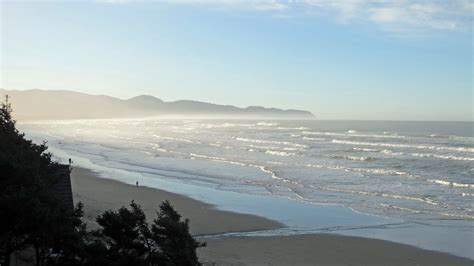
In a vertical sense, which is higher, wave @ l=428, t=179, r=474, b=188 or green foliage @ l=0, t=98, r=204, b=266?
green foliage @ l=0, t=98, r=204, b=266

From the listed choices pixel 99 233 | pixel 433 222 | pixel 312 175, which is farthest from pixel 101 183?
pixel 99 233

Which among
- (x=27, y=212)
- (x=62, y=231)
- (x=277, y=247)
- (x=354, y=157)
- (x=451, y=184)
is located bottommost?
(x=277, y=247)

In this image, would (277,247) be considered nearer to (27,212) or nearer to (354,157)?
(27,212)

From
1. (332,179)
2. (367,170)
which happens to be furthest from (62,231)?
(367,170)

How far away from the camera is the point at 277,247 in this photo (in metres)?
16.9

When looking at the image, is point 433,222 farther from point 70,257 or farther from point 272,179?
point 70,257

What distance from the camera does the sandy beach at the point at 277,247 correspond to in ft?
50.9

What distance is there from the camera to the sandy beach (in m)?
15.5

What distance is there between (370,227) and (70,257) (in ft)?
45.2

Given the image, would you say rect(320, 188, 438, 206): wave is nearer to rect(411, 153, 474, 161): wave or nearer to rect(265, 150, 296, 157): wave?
rect(411, 153, 474, 161): wave

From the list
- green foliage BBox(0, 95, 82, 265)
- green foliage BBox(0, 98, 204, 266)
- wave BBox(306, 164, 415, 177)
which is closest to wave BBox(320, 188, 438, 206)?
wave BBox(306, 164, 415, 177)

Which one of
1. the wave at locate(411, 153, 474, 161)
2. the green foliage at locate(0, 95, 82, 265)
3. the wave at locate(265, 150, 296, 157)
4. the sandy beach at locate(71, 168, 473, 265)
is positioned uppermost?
the green foliage at locate(0, 95, 82, 265)

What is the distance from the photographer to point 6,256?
827 centimetres

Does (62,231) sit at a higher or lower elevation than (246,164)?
higher
